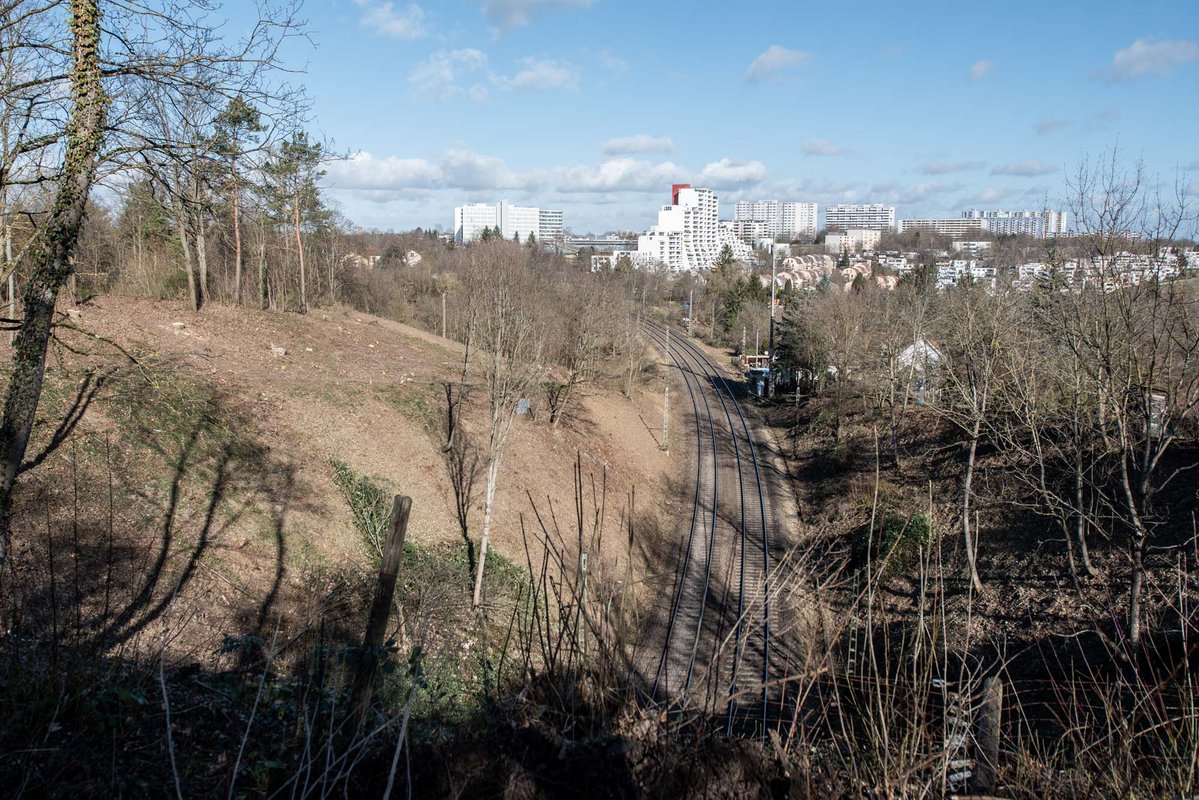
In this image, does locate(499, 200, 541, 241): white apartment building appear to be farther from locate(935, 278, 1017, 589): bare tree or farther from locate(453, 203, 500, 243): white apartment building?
locate(935, 278, 1017, 589): bare tree

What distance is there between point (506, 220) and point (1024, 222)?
119 meters

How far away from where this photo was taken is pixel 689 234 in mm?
143000

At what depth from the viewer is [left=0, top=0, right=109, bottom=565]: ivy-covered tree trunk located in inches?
269

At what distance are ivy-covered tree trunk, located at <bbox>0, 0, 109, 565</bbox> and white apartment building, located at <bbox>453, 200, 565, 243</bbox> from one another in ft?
537

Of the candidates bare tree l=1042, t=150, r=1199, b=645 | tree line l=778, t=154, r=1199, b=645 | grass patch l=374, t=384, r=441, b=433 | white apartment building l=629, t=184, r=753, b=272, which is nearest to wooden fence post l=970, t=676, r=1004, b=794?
tree line l=778, t=154, r=1199, b=645

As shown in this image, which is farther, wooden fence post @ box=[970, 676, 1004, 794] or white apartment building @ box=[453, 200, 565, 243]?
white apartment building @ box=[453, 200, 565, 243]

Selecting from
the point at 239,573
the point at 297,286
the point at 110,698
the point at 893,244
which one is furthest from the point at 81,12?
the point at 893,244

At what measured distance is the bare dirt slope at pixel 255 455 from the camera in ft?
34.5

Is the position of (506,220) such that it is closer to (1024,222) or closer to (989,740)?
(1024,222)

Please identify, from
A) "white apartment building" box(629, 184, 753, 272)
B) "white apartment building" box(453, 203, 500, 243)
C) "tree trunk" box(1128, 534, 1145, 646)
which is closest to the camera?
"tree trunk" box(1128, 534, 1145, 646)

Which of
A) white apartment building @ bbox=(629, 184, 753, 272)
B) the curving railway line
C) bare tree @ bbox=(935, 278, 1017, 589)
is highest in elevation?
white apartment building @ bbox=(629, 184, 753, 272)

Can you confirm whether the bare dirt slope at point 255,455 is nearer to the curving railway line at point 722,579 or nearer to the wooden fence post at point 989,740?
the curving railway line at point 722,579

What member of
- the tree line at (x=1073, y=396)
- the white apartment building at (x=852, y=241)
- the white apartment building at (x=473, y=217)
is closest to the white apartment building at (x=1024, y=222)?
the tree line at (x=1073, y=396)

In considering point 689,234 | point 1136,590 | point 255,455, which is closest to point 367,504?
point 255,455
